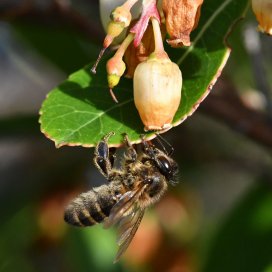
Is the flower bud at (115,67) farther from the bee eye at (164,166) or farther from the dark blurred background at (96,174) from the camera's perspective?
the dark blurred background at (96,174)

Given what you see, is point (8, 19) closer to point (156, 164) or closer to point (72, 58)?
point (72, 58)

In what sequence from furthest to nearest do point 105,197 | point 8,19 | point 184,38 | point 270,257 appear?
point 270,257 → point 8,19 → point 105,197 → point 184,38

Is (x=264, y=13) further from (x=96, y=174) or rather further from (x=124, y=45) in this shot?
(x=96, y=174)

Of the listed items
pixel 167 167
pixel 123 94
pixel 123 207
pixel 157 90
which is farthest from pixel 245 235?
pixel 157 90

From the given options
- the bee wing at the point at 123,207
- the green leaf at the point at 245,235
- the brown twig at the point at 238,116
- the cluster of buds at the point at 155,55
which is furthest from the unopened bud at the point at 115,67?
the green leaf at the point at 245,235

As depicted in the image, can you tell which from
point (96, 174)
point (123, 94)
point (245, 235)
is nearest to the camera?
point (123, 94)

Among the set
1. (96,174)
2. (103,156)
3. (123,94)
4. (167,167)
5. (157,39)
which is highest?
(157,39)

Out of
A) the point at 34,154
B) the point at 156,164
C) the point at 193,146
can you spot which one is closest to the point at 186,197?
the point at 193,146
